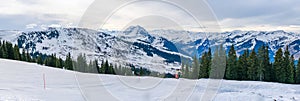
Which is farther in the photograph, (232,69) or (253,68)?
(232,69)

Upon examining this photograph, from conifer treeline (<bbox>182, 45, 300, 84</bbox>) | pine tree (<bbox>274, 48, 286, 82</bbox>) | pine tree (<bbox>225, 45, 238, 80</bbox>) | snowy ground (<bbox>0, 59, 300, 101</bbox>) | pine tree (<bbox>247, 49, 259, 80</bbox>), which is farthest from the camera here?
pine tree (<bbox>225, 45, 238, 80</bbox>)

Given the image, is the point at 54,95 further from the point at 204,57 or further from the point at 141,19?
the point at 204,57

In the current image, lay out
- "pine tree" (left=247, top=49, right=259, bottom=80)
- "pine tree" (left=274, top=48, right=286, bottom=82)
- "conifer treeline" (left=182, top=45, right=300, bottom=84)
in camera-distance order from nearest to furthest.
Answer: "pine tree" (left=274, top=48, right=286, bottom=82) → "conifer treeline" (left=182, top=45, right=300, bottom=84) → "pine tree" (left=247, top=49, right=259, bottom=80)

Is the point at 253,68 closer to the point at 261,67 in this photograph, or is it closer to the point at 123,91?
the point at 261,67

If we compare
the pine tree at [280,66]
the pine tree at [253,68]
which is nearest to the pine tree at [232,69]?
the pine tree at [253,68]

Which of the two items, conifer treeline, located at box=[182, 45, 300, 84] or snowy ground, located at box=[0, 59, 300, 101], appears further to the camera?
conifer treeline, located at box=[182, 45, 300, 84]

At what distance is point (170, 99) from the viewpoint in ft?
46.9

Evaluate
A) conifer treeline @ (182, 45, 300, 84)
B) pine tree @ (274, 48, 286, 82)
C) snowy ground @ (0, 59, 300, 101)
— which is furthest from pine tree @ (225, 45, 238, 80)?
snowy ground @ (0, 59, 300, 101)

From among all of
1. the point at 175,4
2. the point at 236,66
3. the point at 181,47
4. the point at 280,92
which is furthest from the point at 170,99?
the point at 236,66

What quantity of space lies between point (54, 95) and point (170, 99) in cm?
583

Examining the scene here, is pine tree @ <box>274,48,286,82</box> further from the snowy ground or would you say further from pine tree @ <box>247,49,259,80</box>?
the snowy ground

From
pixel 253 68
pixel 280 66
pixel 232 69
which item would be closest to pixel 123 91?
pixel 232 69

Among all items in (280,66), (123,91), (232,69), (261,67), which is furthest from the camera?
(232,69)

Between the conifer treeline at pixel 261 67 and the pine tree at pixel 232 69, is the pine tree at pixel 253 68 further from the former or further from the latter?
the pine tree at pixel 232 69
